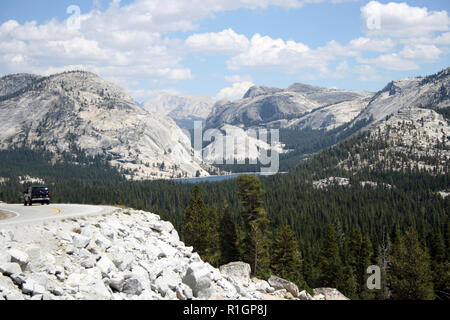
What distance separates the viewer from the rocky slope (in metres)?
15.9

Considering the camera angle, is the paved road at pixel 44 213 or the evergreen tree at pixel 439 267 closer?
the paved road at pixel 44 213

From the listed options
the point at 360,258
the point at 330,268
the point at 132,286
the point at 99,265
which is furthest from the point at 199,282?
the point at 360,258

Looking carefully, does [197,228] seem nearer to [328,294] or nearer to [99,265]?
[328,294]

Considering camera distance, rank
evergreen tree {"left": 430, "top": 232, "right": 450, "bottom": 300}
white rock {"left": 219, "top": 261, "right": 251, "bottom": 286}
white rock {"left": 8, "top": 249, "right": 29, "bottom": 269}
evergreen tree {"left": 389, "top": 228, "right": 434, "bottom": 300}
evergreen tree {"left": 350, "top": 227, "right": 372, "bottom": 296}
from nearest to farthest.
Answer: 1. white rock {"left": 8, "top": 249, "right": 29, "bottom": 269}
2. white rock {"left": 219, "top": 261, "right": 251, "bottom": 286}
3. evergreen tree {"left": 389, "top": 228, "right": 434, "bottom": 300}
4. evergreen tree {"left": 430, "top": 232, "right": 450, "bottom": 300}
5. evergreen tree {"left": 350, "top": 227, "right": 372, "bottom": 296}

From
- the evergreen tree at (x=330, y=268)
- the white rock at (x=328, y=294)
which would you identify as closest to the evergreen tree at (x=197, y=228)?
the white rock at (x=328, y=294)

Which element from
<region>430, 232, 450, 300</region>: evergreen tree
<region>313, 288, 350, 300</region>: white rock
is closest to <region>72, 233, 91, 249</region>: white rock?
<region>313, 288, 350, 300</region>: white rock

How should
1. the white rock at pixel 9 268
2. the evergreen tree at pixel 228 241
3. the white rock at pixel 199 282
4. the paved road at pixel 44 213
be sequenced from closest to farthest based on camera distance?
the white rock at pixel 9 268, the white rock at pixel 199 282, the paved road at pixel 44 213, the evergreen tree at pixel 228 241

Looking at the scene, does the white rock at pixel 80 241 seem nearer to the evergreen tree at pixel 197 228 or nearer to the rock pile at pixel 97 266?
the rock pile at pixel 97 266

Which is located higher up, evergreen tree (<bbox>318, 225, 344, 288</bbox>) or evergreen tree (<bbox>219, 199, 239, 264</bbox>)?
evergreen tree (<bbox>219, 199, 239, 264</bbox>)

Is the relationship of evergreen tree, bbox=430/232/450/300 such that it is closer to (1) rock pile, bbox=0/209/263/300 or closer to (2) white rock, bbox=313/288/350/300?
(2) white rock, bbox=313/288/350/300

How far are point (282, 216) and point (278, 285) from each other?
292 feet

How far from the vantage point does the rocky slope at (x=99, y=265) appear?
15.9 m

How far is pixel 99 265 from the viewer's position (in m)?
19.3

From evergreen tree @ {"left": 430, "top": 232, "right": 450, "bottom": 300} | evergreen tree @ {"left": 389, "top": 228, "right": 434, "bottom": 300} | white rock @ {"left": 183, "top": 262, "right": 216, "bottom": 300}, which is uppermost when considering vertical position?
white rock @ {"left": 183, "top": 262, "right": 216, "bottom": 300}
